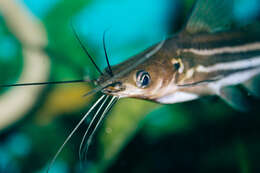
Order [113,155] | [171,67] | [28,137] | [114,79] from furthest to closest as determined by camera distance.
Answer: [28,137]
[113,155]
[171,67]
[114,79]

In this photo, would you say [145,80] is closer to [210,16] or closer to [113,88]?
[113,88]

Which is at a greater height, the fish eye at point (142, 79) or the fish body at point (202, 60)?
the fish body at point (202, 60)

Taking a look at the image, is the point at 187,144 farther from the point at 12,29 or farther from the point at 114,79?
the point at 12,29

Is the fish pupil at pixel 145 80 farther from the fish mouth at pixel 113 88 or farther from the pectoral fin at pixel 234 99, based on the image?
the pectoral fin at pixel 234 99

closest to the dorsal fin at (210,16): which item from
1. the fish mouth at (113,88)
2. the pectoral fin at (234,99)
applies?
the pectoral fin at (234,99)

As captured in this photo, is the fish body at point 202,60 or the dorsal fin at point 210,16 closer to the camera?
the fish body at point 202,60

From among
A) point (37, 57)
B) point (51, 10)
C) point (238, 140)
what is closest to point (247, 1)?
point (238, 140)
